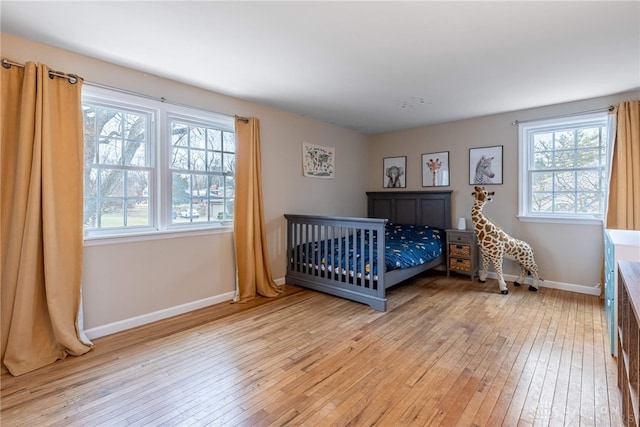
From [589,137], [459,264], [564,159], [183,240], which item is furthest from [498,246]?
[183,240]

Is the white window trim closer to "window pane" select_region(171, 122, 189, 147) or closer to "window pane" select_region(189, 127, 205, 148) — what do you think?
"window pane" select_region(189, 127, 205, 148)

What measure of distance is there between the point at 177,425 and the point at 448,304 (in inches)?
103

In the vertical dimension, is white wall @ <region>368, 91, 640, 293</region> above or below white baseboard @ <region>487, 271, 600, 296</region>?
above

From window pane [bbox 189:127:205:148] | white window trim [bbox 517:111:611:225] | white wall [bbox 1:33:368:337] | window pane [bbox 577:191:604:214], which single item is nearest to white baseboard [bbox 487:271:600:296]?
white window trim [bbox 517:111:611:225]

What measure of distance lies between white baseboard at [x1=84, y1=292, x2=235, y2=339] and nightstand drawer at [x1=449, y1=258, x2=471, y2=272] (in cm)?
287

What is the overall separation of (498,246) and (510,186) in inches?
35.3

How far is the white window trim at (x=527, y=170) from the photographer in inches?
135

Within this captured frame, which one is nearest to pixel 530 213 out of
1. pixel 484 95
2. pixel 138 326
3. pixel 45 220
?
pixel 484 95

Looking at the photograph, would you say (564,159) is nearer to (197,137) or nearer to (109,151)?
(197,137)

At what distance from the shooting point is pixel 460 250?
4.06 metres

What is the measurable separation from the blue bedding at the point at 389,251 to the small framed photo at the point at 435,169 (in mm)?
717

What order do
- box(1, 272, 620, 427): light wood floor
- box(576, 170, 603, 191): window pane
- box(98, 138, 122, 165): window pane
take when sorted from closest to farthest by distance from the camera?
1. box(1, 272, 620, 427): light wood floor
2. box(98, 138, 122, 165): window pane
3. box(576, 170, 603, 191): window pane

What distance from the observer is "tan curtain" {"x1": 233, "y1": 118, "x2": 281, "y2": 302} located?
3297 millimetres

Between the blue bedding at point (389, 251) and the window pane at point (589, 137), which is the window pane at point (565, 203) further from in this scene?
the blue bedding at point (389, 251)
